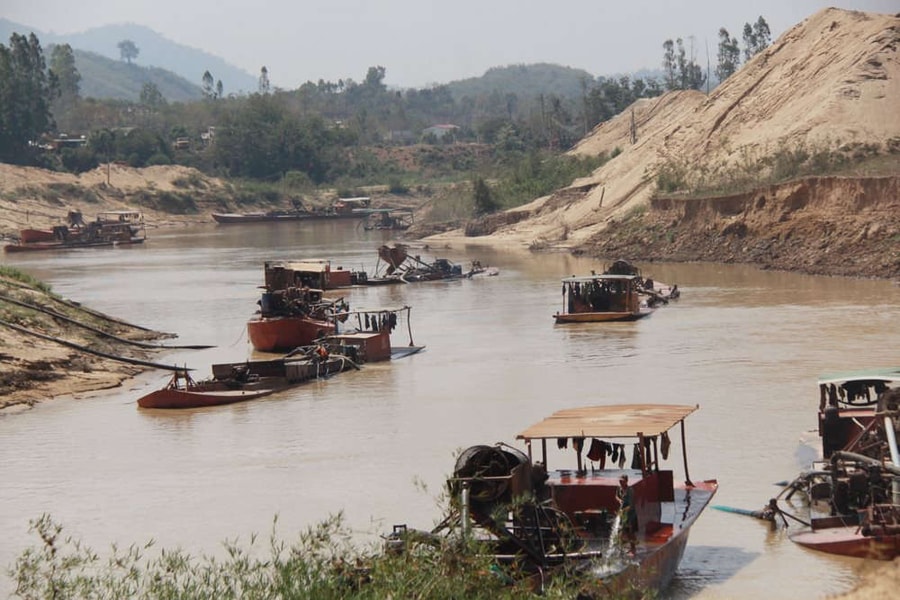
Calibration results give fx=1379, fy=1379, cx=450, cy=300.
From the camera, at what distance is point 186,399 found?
29.3 metres

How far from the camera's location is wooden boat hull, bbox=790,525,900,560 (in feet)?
52.2

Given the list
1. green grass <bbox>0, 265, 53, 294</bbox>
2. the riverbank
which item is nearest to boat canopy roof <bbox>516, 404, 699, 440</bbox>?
the riverbank

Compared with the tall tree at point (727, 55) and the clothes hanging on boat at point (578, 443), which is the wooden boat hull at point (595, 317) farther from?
the tall tree at point (727, 55)

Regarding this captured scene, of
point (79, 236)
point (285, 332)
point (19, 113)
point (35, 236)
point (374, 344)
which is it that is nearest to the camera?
point (374, 344)

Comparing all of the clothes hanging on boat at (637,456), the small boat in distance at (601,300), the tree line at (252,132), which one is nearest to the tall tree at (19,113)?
the tree line at (252,132)

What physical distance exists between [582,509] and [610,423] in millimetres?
1448

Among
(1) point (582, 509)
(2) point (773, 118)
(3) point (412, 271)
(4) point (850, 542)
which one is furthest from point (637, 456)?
(2) point (773, 118)

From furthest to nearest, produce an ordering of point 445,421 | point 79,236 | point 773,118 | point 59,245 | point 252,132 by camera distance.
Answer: point 252,132 → point 79,236 → point 59,245 → point 773,118 → point 445,421

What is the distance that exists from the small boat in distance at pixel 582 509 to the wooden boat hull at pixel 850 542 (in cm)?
137

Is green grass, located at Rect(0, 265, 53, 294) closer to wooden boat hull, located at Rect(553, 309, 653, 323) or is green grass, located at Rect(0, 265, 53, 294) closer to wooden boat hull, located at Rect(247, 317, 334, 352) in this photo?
wooden boat hull, located at Rect(247, 317, 334, 352)

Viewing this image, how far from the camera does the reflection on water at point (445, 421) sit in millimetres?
19672

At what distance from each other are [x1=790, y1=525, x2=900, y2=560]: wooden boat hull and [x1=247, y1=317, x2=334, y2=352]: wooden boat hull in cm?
2256

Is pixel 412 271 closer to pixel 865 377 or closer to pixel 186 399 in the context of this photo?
pixel 186 399

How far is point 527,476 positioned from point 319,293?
A: 2725cm
